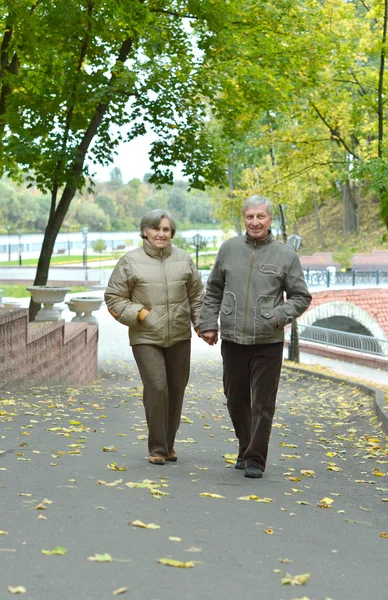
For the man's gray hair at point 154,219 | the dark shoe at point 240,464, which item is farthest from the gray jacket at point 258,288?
the dark shoe at point 240,464

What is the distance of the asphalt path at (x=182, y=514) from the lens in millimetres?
3523

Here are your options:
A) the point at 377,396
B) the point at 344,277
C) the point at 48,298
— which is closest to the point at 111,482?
the point at 377,396

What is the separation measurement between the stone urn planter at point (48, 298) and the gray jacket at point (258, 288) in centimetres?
932

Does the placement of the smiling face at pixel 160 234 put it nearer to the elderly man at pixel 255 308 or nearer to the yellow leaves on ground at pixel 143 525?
the elderly man at pixel 255 308

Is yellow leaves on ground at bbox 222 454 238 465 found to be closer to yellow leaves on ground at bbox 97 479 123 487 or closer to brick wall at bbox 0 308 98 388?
yellow leaves on ground at bbox 97 479 123 487

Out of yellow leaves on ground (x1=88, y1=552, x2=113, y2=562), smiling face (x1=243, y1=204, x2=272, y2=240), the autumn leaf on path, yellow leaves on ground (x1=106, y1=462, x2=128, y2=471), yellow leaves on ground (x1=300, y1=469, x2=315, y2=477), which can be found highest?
smiling face (x1=243, y1=204, x2=272, y2=240)

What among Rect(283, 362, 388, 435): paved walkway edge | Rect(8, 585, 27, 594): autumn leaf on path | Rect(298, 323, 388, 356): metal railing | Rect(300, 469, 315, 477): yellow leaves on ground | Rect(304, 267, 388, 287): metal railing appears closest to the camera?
Rect(8, 585, 27, 594): autumn leaf on path

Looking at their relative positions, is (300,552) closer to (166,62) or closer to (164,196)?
(166,62)

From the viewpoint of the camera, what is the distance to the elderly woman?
592cm

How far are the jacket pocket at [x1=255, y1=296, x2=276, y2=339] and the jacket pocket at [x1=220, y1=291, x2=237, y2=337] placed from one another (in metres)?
0.15

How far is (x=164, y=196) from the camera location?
96.1 meters

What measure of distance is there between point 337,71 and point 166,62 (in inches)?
127

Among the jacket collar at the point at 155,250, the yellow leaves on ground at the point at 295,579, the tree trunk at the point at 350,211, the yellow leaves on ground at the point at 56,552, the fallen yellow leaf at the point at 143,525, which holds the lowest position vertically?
the yellow leaves on ground at the point at 295,579

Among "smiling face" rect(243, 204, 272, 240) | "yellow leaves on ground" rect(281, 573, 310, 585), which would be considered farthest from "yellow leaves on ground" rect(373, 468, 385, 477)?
"yellow leaves on ground" rect(281, 573, 310, 585)
